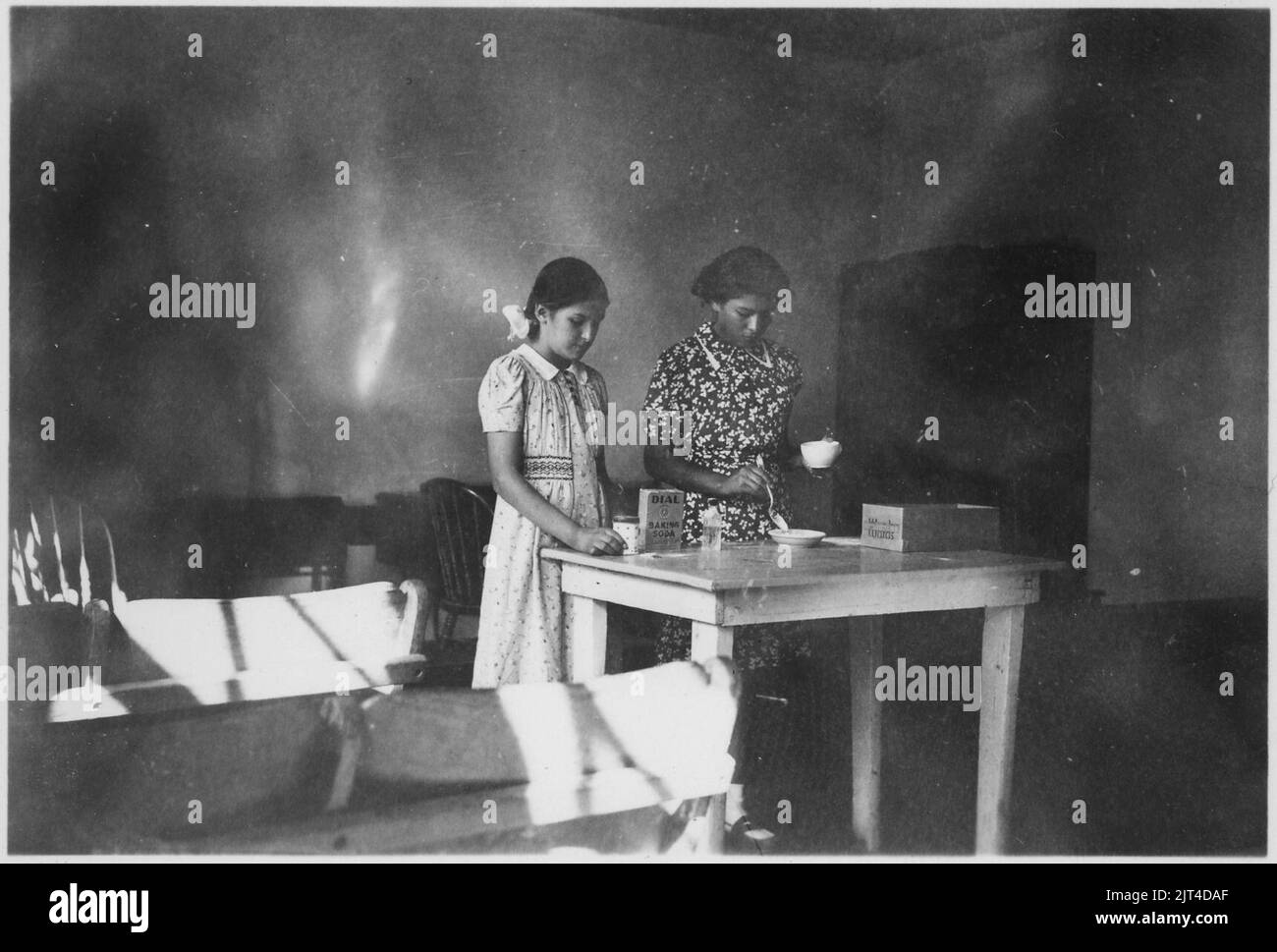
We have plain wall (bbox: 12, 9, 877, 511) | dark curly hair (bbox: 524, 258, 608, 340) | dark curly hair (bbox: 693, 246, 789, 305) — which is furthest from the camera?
dark curly hair (bbox: 693, 246, 789, 305)

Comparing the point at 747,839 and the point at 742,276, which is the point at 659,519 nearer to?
the point at 747,839

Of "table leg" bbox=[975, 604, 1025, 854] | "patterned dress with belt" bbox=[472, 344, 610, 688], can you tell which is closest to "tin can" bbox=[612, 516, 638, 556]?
"patterned dress with belt" bbox=[472, 344, 610, 688]

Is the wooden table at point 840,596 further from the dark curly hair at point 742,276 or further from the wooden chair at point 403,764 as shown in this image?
the dark curly hair at point 742,276

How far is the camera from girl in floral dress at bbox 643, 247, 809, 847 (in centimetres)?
307

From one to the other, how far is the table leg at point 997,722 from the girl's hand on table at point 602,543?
3.01 feet

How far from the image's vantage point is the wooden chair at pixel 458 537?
367 centimetres

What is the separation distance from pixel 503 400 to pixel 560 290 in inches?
14.0

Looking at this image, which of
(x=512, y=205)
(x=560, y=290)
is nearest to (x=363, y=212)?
(x=512, y=205)

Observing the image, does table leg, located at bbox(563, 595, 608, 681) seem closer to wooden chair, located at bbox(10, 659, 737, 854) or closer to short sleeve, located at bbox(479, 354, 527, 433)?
short sleeve, located at bbox(479, 354, 527, 433)

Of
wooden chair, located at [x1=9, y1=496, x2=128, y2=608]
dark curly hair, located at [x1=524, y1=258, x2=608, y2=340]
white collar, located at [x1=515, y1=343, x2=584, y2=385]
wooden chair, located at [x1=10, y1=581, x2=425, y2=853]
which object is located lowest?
wooden chair, located at [x1=10, y1=581, x2=425, y2=853]

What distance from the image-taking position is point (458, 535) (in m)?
3.69

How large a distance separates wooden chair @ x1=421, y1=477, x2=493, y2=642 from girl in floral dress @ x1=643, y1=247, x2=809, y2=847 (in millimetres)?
845

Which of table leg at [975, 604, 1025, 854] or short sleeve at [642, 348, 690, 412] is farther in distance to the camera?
short sleeve at [642, 348, 690, 412]
